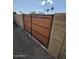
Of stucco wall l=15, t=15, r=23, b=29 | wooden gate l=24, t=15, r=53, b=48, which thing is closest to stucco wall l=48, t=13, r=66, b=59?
wooden gate l=24, t=15, r=53, b=48

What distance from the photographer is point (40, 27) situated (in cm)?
208

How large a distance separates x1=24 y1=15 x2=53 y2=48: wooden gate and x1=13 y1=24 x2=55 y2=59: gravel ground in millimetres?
61

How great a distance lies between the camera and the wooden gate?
207cm

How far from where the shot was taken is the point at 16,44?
2021 mm

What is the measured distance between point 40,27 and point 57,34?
0.17 metres

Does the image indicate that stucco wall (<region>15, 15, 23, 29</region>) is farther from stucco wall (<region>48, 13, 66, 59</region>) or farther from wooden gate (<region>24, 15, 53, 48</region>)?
stucco wall (<region>48, 13, 66, 59</region>)

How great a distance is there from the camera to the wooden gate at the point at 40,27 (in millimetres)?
2074
